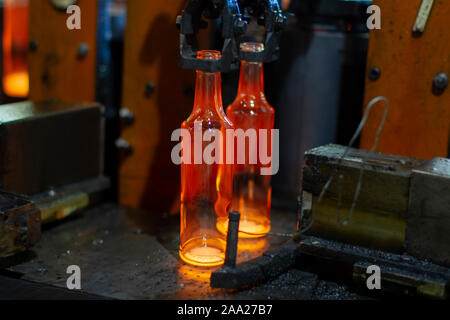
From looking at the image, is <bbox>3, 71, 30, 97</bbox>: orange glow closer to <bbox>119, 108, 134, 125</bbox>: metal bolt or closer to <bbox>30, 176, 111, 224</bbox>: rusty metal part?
<bbox>119, 108, 134, 125</bbox>: metal bolt

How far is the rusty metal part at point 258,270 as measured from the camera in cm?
115

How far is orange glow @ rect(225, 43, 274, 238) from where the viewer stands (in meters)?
1.41

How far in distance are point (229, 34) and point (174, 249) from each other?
1.79 ft

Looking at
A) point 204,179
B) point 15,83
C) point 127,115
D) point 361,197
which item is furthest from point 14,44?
point 361,197

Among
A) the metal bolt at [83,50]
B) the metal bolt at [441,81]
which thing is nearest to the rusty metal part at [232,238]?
the metal bolt at [441,81]

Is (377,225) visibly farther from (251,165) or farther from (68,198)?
(68,198)

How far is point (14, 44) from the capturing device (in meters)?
3.05

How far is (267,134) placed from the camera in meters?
1.46

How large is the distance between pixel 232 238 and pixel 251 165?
1.41ft

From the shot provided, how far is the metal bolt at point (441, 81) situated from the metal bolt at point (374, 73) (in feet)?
0.47

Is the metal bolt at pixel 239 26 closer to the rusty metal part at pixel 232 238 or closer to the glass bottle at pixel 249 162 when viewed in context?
the glass bottle at pixel 249 162

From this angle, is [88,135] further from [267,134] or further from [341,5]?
[341,5]

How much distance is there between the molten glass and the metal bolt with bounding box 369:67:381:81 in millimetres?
2070
